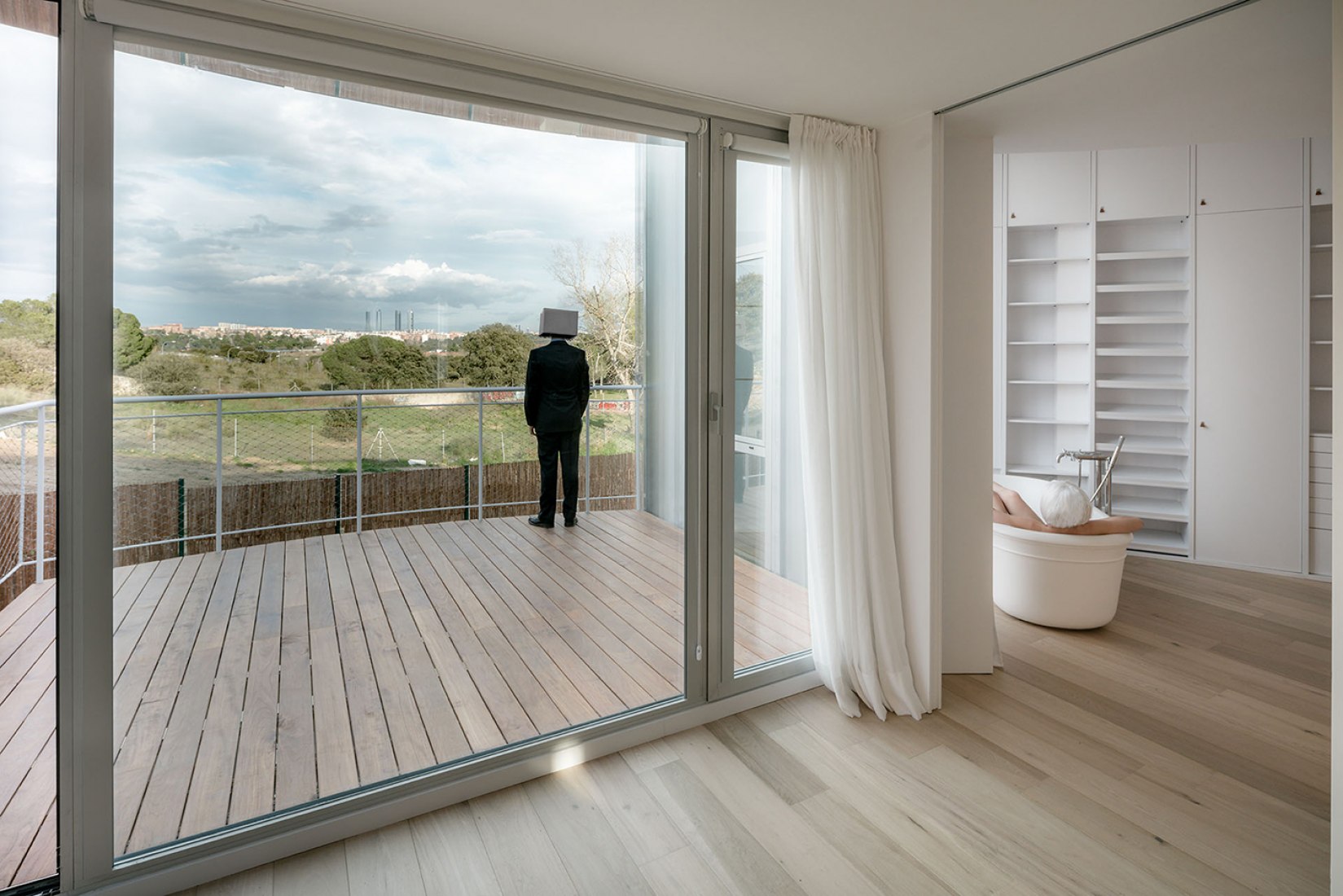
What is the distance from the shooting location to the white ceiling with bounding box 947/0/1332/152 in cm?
199

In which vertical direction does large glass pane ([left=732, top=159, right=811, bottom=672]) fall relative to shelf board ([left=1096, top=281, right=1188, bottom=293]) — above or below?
below

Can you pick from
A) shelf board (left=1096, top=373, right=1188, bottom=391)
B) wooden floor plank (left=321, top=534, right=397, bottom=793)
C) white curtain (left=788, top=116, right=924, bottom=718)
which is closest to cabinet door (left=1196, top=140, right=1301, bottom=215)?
shelf board (left=1096, top=373, right=1188, bottom=391)

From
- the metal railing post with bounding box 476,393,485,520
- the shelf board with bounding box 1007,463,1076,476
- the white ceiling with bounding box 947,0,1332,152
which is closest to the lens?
the white ceiling with bounding box 947,0,1332,152

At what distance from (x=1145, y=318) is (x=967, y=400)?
2815 mm

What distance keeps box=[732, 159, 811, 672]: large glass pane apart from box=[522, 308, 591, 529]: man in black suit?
656 millimetres

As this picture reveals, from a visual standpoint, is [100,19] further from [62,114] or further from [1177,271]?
[1177,271]

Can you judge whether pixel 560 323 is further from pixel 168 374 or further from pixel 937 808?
pixel 937 808

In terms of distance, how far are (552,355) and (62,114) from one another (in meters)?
A: 1.34

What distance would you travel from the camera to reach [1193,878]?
1853 mm

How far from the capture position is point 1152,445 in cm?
493

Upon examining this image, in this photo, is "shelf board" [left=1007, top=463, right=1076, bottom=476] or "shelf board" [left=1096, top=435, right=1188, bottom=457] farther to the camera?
"shelf board" [left=1007, top=463, right=1076, bottom=476]

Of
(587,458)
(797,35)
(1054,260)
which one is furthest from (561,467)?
(1054,260)

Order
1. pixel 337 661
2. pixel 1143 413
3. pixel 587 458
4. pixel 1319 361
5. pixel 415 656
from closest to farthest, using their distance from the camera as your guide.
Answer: pixel 337 661 < pixel 415 656 < pixel 587 458 < pixel 1319 361 < pixel 1143 413

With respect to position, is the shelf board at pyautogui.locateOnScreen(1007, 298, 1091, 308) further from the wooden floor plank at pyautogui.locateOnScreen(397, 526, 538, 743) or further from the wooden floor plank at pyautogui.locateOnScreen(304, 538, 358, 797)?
the wooden floor plank at pyautogui.locateOnScreen(304, 538, 358, 797)
